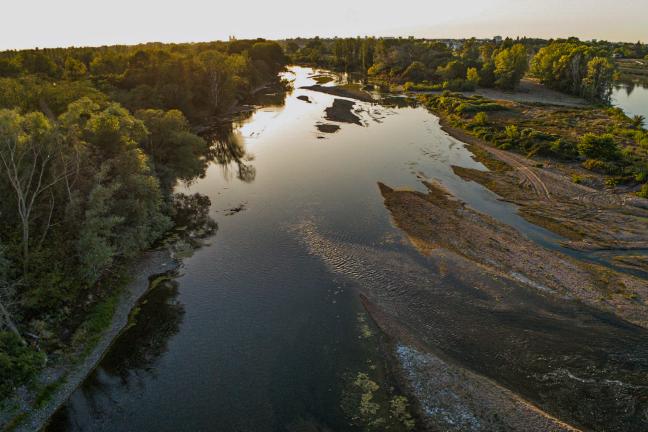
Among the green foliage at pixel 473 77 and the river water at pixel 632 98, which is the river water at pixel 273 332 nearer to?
the river water at pixel 632 98

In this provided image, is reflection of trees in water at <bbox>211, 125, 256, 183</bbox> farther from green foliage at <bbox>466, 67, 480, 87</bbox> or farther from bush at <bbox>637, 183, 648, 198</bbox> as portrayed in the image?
green foliage at <bbox>466, 67, 480, 87</bbox>

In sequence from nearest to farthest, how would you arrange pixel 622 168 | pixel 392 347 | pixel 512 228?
pixel 392 347, pixel 512 228, pixel 622 168

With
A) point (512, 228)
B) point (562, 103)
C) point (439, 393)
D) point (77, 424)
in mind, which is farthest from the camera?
point (562, 103)

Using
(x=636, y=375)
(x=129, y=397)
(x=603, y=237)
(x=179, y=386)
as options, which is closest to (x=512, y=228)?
(x=603, y=237)

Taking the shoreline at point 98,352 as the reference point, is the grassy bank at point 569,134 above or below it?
above

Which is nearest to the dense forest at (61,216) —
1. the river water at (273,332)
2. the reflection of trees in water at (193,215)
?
the reflection of trees in water at (193,215)

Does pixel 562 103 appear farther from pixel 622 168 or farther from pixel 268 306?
pixel 268 306

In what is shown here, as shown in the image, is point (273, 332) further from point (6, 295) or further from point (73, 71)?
point (73, 71)
